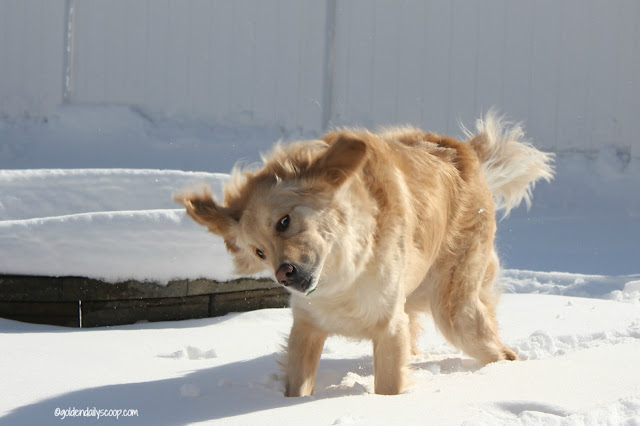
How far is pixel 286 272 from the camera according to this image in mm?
2664

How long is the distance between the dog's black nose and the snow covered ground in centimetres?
43

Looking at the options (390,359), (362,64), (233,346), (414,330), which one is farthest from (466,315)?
(362,64)

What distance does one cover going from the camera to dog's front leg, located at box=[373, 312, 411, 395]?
3.04 meters

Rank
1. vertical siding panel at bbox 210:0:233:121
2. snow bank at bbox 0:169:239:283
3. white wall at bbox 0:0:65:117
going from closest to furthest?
snow bank at bbox 0:169:239:283 < vertical siding panel at bbox 210:0:233:121 < white wall at bbox 0:0:65:117

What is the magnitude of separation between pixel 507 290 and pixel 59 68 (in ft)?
27.1

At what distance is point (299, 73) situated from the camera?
10.8 meters

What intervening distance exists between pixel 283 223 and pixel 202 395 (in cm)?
73

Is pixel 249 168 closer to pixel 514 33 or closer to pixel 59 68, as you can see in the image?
pixel 514 33

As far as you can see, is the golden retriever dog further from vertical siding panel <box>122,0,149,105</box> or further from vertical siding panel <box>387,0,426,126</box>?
vertical siding panel <box>122,0,149,105</box>

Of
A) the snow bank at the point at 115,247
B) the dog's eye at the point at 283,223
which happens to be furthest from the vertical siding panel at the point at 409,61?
the dog's eye at the point at 283,223

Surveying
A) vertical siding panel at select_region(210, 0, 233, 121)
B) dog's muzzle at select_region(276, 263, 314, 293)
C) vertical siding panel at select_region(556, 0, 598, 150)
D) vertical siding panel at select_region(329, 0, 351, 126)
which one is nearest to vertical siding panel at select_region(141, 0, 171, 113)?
vertical siding panel at select_region(210, 0, 233, 121)

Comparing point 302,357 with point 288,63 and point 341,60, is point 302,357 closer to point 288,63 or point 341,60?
point 341,60

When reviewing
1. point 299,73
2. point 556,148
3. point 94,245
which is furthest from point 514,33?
point 94,245

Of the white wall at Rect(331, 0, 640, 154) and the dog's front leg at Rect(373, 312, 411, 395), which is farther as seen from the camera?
the white wall at Rect(331, 0, 640, 154)
